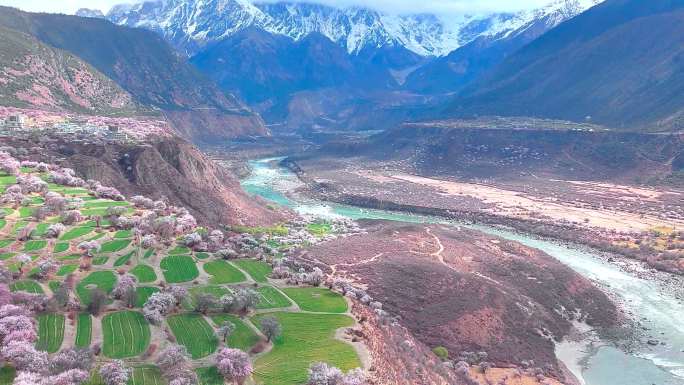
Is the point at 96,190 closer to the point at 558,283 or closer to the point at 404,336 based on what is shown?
the point at 404,336

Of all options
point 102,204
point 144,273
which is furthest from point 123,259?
point 102,204

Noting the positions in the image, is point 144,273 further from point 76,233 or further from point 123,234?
point 76,233

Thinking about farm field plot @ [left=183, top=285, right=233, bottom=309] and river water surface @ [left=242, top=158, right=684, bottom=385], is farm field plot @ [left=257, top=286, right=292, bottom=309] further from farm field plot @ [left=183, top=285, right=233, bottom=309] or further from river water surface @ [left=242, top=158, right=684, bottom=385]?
river water surface @ [left=242, top=158, right=684, bottom=385]

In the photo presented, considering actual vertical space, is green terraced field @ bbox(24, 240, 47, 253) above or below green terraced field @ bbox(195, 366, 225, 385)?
above

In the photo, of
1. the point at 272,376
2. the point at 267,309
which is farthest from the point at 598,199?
the point at 272,376

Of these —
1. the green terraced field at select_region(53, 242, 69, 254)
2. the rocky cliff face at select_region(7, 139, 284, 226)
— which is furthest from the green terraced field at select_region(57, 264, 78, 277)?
the rocky cliff face at select_region(7, 139, 284, 226)

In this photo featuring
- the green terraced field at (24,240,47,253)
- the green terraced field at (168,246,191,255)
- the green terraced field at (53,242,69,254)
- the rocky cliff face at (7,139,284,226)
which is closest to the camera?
the green terraced field at (24,240,47,253)

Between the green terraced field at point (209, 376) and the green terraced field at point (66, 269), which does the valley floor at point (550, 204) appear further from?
the green terraced field at point (66, 269)
